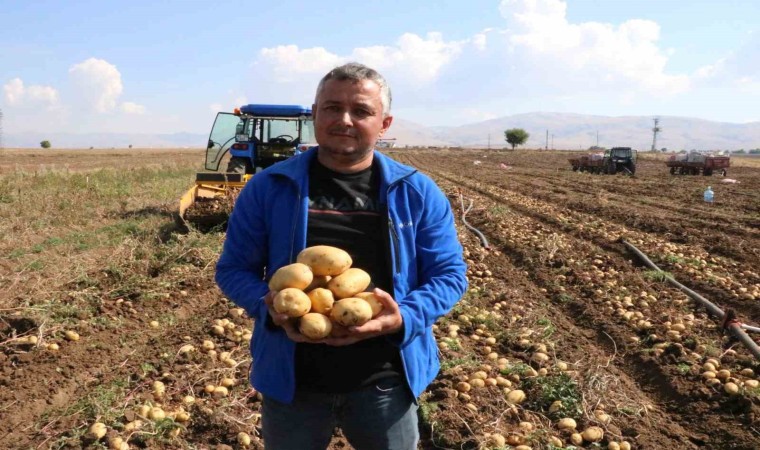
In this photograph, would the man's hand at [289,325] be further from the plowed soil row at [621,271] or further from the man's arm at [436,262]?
the plowed soil row at [621,271]

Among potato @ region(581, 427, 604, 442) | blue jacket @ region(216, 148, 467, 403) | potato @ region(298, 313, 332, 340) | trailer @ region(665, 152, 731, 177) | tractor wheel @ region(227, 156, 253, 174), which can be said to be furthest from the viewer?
trailer @ region(665, 152, 731, 177)

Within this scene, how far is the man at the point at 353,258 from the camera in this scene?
6.66 feet

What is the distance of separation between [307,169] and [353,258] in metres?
0.38

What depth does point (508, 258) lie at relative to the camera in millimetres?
8594

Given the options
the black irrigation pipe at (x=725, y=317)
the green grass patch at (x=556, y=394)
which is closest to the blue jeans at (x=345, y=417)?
the green grass patch at (x=556, y=394)

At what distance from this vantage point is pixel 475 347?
5.13 meters

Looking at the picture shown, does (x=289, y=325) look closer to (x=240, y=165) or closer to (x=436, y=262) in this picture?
(x=436, y=262)

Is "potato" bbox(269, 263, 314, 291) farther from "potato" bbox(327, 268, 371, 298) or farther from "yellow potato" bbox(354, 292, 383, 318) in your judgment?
"yellow potato" bbox(354, 292, 383, 318)

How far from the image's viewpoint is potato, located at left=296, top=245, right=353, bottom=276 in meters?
1.92

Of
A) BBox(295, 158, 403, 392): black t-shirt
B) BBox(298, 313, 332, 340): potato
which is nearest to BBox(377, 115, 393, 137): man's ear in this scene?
BBox(295, 158, 403, 392): black t-shirt

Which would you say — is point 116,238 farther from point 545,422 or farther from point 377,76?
point 377,76

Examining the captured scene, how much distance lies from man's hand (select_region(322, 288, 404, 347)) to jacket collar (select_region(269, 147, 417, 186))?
1.56ft

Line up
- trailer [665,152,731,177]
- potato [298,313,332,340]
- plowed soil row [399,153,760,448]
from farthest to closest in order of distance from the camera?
1. trailer [665,152,731,177]
2. plowed soil row [399,153,760,448]
3. potato [298,313,332,340]

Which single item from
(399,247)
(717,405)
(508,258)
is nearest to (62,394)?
(399,247)
